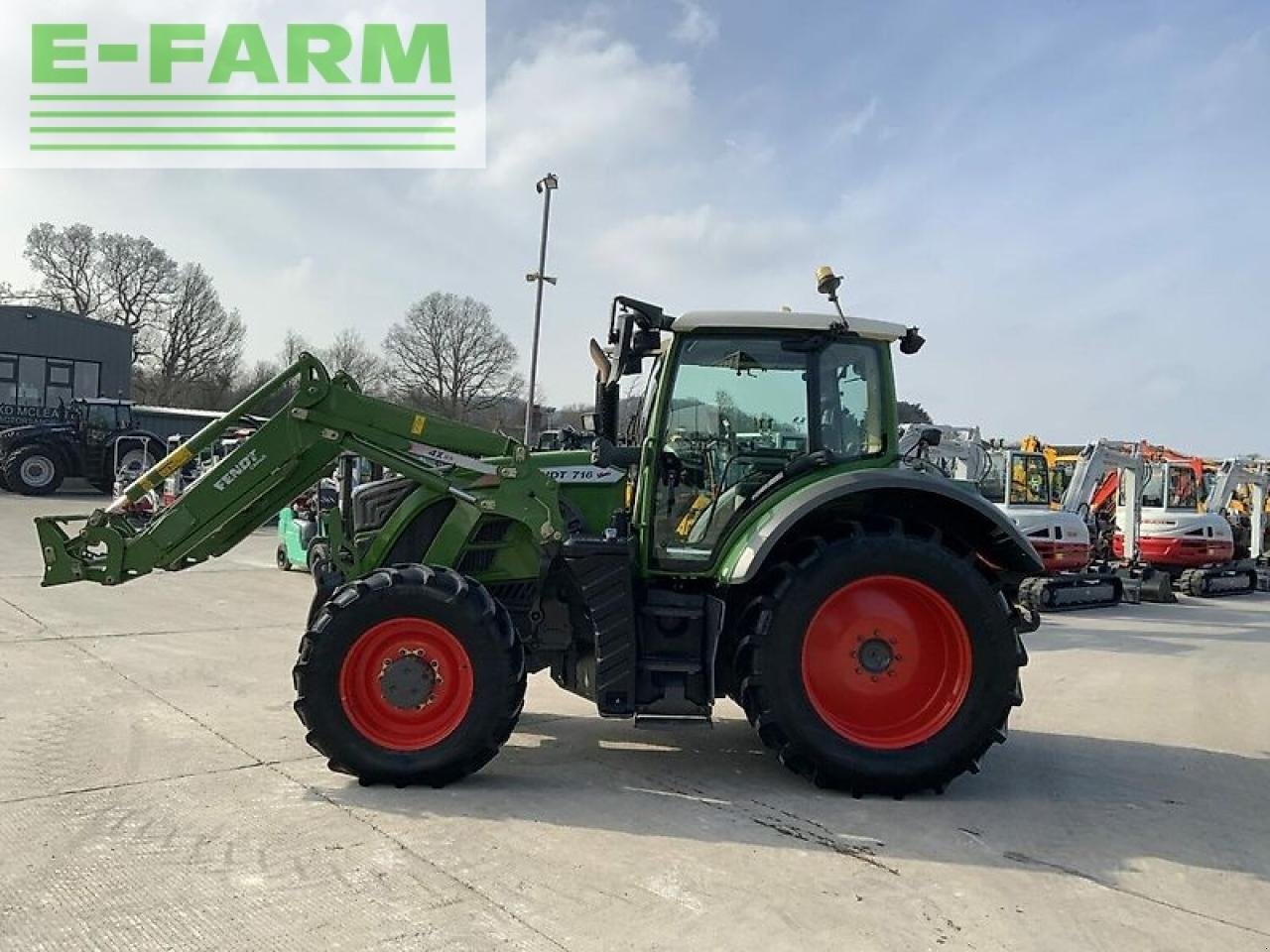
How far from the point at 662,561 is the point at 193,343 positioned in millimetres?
55871

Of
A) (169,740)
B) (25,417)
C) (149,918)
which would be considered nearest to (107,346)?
(25,417)

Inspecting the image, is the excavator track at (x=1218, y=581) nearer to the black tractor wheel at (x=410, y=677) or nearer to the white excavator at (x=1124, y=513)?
the white excavator at (x=1124, y=513)

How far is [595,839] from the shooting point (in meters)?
4.33

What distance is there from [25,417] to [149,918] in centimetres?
3072

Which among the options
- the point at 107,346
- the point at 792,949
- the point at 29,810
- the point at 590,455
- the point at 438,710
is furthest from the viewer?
the point at 107,346

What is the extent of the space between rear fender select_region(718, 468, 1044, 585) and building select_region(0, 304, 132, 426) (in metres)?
34.5

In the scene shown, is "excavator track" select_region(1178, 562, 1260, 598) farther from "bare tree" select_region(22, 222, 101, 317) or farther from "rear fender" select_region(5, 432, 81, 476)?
"bare tree" select_region(22, 222, 101, 317)

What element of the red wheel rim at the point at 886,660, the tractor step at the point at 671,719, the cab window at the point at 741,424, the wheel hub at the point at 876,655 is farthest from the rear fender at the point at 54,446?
the wheel hub at the point at 876,655

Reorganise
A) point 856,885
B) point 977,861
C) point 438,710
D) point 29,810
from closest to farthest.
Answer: point 856,885
point 977,861
point 29,810
point 438,710

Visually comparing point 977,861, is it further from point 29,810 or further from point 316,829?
point 29,810

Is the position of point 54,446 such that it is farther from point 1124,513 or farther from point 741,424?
point 741,424

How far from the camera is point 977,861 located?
4.19m

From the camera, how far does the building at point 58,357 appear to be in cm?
3453

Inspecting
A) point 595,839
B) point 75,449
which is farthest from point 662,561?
point 75,449
